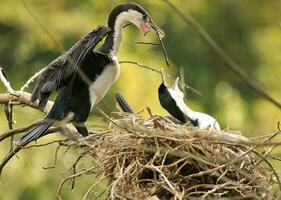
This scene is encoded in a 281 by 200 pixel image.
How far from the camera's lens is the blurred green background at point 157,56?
827 cm

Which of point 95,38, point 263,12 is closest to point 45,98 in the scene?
point 95,38

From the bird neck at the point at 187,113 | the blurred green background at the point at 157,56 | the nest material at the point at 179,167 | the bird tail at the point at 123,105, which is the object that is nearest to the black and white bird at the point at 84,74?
the bird tail at the point at 123,105

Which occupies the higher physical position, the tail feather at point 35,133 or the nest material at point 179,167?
the nest material at point 179,167

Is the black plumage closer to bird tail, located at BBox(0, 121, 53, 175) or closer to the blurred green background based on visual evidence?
bird tail, located at BBox(0, 121, 53, 175)

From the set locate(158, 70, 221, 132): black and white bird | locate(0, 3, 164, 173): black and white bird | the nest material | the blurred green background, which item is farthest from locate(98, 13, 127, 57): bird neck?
the blurred green background

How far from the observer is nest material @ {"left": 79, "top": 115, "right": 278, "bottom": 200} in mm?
3459

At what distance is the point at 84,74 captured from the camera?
4.21 metres

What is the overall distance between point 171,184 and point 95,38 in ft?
2.40

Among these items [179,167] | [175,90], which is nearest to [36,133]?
[175,90]

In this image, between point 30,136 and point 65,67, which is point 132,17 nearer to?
point 65,67

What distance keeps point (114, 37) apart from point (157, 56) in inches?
222

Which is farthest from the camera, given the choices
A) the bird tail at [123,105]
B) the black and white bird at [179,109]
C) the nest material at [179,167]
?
Answer: the bird tail at [123,105]

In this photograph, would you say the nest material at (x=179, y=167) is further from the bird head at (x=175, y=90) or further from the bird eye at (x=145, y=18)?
the bird eye at (x=145, y=18)

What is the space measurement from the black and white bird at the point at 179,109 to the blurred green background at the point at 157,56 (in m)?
2.66
